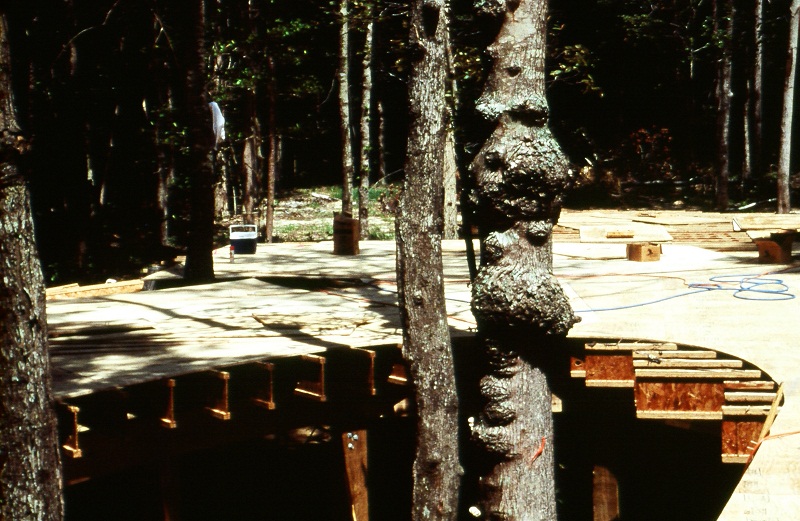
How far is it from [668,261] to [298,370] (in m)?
8.08

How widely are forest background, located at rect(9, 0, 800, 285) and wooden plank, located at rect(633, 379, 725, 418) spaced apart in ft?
6.16

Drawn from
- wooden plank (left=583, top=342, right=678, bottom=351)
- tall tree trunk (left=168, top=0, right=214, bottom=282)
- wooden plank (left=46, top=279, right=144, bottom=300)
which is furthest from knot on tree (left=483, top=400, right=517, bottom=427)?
wooden plank (left=46, top=279, right=144, bottom=300)

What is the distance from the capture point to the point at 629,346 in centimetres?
855

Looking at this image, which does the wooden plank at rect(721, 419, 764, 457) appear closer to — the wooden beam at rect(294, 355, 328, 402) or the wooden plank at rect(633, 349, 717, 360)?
the wooden plank at rect(633, 349, 717, 360)


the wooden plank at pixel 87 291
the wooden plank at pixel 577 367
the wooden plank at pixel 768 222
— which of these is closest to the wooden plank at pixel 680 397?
the wooden plank at pixel 577 367

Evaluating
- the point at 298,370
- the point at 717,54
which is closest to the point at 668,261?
the point at 298,370

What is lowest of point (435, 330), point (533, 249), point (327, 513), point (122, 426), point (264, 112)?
point (327, 513)

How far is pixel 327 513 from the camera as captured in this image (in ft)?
54.7

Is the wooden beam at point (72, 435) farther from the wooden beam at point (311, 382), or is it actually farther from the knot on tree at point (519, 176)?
the knot on tree at point (519, 176)

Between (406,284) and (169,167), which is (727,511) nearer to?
(406,284)

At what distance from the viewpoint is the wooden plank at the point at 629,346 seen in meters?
8.53

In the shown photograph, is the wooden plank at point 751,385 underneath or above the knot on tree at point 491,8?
underneath

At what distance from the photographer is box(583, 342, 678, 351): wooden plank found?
853 centimetres

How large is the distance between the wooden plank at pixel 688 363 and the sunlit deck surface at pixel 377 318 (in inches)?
10.5
